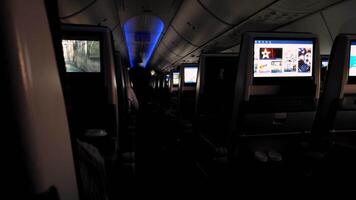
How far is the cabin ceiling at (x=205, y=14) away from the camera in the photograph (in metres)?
4.77

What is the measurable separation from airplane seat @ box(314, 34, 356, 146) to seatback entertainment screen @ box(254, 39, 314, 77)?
8.0 inches

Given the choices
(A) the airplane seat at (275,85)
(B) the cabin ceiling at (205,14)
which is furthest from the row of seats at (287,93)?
(B) the cabin ceiling at (205,14)

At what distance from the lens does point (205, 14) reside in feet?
20.1

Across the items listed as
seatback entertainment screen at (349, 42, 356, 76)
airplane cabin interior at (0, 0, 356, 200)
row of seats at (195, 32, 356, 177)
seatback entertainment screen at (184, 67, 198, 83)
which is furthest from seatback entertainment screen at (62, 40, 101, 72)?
seatback entertainment screen at (184, 67, 198, 83)

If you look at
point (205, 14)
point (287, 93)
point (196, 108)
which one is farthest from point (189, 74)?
point (287, 93)

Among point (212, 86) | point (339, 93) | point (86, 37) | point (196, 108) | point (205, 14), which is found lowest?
point (196, 108)

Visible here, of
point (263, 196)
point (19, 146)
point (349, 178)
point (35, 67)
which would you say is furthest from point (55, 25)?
point (263, 196)

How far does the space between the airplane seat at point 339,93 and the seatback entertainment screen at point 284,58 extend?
0.66ft

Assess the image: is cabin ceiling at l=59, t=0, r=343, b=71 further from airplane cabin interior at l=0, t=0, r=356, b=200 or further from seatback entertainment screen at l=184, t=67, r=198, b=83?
seatback entertainment screen at l=184, t=67, r=198, b=83

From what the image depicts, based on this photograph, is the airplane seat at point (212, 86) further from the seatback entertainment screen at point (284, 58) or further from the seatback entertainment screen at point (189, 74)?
the seatback entertainment screen at point (189, 74)

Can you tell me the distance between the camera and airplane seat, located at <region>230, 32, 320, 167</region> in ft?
6.66

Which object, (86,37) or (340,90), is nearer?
(340,90)

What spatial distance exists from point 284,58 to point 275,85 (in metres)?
0.26

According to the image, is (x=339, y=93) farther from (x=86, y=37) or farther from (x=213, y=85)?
(x=86, y=37)
